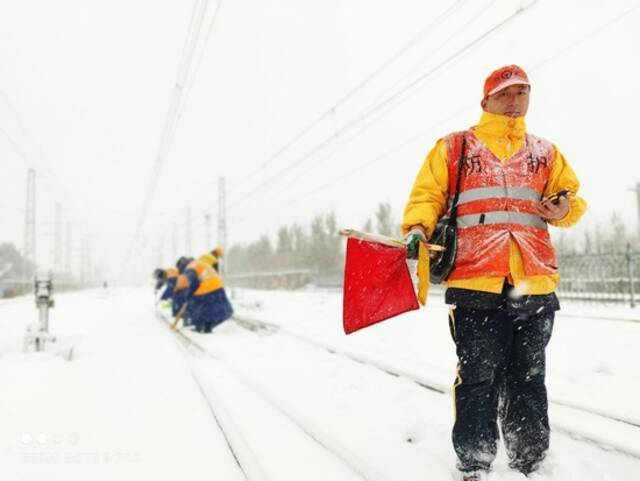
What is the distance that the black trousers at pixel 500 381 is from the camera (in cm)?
218

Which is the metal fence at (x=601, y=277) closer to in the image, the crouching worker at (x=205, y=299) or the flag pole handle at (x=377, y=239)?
the crouching worker at (x=205, y=299)

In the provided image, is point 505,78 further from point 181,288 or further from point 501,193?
point 181,288

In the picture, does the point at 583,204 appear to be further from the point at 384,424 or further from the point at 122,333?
the point at 122,333

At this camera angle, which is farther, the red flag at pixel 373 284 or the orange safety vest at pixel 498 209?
the red flag at pixel 373 284

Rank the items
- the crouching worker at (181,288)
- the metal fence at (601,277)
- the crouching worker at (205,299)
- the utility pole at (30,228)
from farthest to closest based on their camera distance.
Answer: the utility pole at (30,228), the metal fence at (601,277), the crouching worker at (181,288), the crouching worker at (205,299)

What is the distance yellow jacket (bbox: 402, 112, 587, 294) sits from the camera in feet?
7.21

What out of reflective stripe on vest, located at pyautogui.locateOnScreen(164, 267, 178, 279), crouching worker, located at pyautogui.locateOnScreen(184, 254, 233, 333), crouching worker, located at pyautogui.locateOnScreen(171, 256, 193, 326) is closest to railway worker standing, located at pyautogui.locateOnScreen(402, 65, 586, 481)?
crouching worker, located at pyautogui.locateOnScreen(184, 254, 233, 333)

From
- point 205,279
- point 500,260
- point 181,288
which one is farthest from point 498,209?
point 181,288

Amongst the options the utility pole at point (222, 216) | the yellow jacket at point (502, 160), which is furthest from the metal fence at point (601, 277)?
the utility pole at point (222, 216)

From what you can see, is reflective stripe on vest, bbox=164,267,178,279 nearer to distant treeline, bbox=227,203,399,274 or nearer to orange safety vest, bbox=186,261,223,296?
orange safety vest, bbox=186,261,223,296

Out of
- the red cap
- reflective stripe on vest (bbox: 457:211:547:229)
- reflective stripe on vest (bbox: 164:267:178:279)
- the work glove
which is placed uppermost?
the red cap

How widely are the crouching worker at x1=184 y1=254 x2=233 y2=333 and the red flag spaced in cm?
705

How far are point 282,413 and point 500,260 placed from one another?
200 centimetres

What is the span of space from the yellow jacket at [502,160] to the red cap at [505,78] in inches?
5.1
